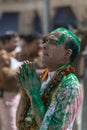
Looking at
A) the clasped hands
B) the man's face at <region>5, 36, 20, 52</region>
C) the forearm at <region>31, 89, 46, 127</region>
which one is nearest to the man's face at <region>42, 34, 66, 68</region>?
the clasped hands

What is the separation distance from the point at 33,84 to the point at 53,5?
28295mm

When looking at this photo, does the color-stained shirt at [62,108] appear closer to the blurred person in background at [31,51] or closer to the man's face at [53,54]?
the man's face at [53,54]

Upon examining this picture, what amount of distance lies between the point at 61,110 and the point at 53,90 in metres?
0.18

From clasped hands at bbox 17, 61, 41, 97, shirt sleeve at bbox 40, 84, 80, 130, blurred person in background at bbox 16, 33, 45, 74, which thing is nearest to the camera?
shirt sleeve at bbox 40, 84, 80, 130

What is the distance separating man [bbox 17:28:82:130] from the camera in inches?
120

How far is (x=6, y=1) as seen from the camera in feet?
110

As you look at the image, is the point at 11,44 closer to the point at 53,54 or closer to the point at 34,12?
the point at 53,54

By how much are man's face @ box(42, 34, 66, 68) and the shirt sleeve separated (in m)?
0.23

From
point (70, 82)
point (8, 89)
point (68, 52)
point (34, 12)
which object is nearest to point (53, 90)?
point (70, 82)

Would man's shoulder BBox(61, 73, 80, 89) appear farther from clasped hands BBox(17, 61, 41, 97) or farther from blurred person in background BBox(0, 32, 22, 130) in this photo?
blurred person in background BBox(0, 32, 22, 130)

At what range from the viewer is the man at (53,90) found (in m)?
3.05

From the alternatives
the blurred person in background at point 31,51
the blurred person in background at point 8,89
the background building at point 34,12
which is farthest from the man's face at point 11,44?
the background building at point 34,12

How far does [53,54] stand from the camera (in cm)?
319

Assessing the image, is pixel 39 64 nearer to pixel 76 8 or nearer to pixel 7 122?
pixel 7 122
